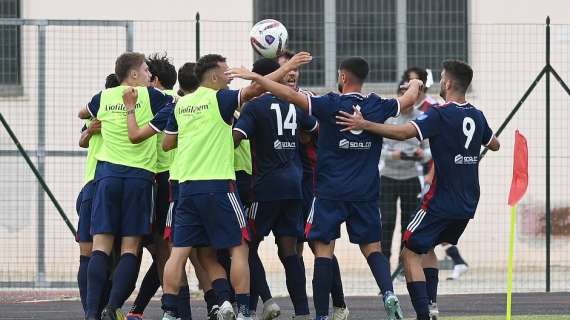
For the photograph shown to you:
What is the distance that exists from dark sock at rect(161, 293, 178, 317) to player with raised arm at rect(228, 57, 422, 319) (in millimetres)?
1120

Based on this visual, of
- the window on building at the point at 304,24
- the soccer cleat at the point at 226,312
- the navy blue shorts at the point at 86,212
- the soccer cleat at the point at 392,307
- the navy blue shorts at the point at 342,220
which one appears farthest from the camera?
the window on building at the point at 304,24

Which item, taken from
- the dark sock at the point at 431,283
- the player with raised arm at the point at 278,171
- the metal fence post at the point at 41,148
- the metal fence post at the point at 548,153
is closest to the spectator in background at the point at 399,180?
the metal fence post at the point at 548,153

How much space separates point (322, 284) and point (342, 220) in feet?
1.78

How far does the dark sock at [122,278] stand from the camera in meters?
11.9

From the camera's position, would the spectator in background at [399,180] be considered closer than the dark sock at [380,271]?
No

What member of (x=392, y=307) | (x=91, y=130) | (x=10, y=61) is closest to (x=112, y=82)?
(x=91, y=130)

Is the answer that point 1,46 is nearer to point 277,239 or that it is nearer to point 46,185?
point 46,185

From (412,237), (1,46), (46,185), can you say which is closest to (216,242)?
(412,237)

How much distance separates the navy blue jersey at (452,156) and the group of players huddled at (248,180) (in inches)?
0.4

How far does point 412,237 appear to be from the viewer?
1195cm

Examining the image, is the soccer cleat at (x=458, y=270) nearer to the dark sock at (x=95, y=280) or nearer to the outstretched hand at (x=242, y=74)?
the dark sock at (x=95, y=280)

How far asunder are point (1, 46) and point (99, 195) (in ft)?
19.1

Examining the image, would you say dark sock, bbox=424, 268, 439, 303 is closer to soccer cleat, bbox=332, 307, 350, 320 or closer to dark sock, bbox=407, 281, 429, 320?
dark sock, bbox=407, 281, 429, 320

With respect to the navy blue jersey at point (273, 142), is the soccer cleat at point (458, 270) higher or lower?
lower
